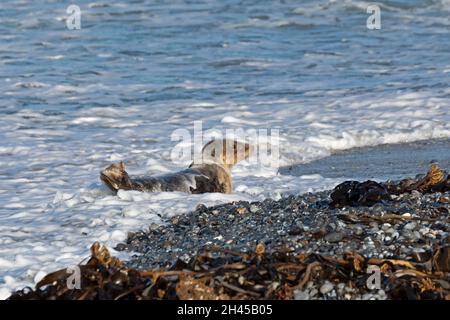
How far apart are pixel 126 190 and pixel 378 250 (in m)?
2.53

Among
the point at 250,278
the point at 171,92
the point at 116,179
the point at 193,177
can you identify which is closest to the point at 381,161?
the point at 193,177

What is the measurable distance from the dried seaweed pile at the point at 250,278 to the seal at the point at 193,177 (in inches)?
92.9

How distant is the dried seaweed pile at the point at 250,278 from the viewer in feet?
10.9

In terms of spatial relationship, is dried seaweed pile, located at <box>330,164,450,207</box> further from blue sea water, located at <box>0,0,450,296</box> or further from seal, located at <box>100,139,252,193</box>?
seal, located at <box>100,139,252,193</box>

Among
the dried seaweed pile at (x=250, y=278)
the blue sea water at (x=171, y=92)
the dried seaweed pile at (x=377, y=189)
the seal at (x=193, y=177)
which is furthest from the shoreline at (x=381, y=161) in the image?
the dried seaweed pile at (x=250, y=278)

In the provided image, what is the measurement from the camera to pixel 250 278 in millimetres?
3422

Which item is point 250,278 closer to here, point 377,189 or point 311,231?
point 311,231

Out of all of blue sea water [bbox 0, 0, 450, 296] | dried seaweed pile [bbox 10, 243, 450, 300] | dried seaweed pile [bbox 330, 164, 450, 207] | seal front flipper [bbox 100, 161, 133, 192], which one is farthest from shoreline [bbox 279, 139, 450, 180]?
dried seaweed pile [bbox 10, 243, 450, 300]

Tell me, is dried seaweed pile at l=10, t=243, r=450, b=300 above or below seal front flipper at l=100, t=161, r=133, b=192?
below

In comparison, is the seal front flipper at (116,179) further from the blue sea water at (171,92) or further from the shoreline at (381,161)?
the shoreline at (381,161)

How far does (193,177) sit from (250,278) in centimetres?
289

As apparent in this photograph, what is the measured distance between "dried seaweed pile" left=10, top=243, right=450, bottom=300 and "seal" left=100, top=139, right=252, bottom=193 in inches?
92.9

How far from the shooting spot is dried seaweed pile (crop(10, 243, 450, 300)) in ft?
10.9

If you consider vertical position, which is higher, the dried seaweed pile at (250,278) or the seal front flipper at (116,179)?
the seal front flipper at (116,179)
